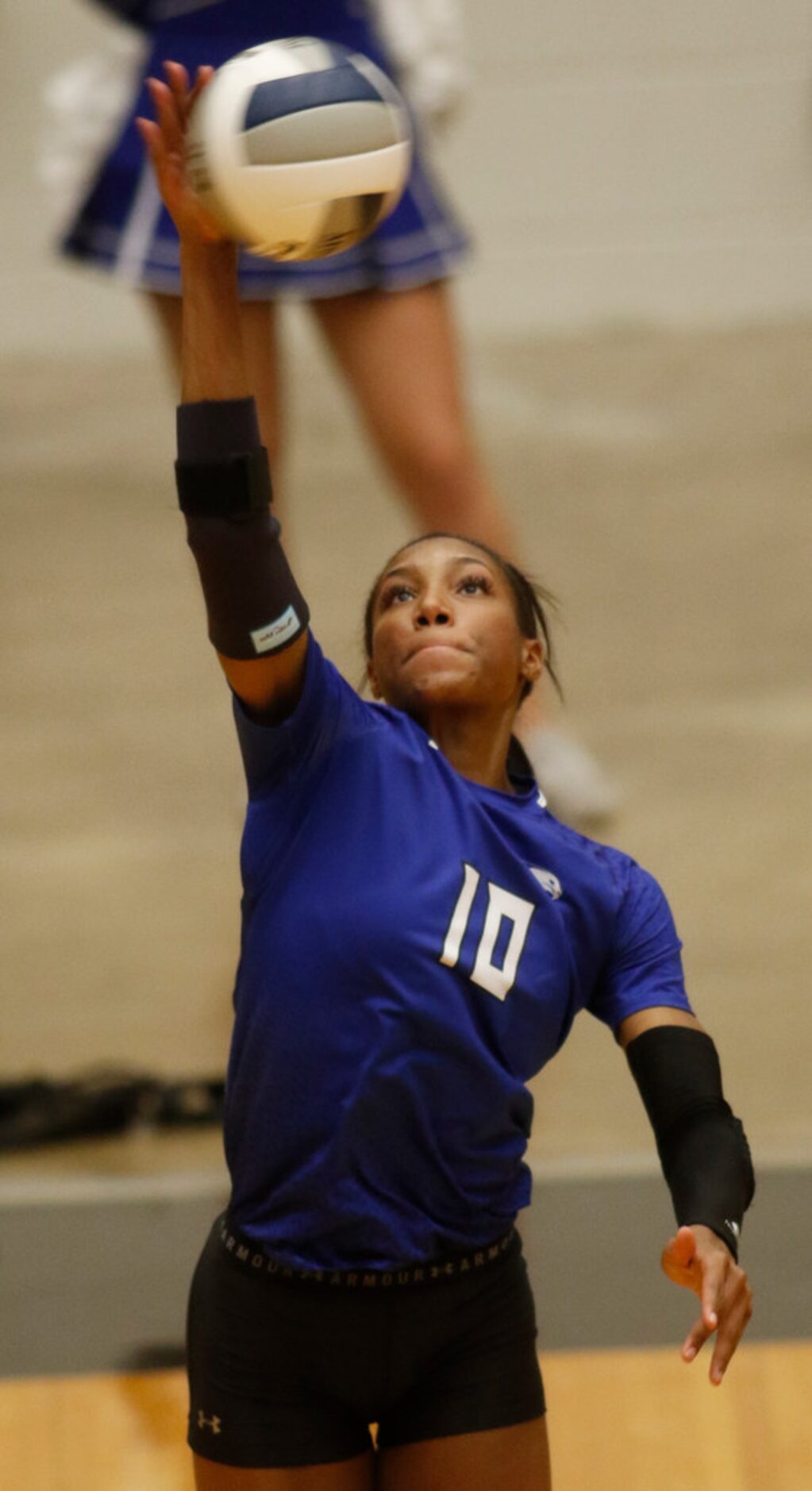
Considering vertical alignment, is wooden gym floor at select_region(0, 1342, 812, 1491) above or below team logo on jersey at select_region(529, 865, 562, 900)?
below

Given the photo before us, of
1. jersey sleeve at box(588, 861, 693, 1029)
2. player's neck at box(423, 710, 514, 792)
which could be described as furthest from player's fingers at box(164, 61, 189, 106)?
jersey sleeve at box(588, 861, 693, 1029)

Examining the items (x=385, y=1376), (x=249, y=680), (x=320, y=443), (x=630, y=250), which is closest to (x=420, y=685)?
(x=249, y=680)

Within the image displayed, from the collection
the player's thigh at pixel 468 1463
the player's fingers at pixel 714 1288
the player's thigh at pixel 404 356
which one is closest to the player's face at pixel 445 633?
the player's fingers at pixel 714 1288

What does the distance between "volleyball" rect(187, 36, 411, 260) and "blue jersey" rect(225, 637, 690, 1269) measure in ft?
1.28

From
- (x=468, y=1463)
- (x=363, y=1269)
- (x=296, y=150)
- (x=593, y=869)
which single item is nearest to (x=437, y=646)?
(x=593, y=869)

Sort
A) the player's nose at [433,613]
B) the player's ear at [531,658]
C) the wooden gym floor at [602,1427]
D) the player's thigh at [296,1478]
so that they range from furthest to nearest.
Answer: the wooden gym floor at [602,1427] < the player's ear at [531,658] < the player's nose at [433,613] < the player's thigh at [296,1478]

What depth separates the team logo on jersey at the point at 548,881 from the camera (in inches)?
75.7

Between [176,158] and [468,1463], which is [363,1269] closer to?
[468,1463]

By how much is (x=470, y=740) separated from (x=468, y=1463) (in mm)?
681

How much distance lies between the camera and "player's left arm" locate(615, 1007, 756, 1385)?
1.69 meters

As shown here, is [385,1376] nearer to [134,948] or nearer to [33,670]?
[134,948]

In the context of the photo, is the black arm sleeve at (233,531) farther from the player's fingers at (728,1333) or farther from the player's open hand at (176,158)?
the player's fingers at (728,1333)

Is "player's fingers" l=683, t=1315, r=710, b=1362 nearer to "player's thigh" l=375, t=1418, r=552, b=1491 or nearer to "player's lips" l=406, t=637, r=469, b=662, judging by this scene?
"player's thigh" l=375, t=1418, r=552, b=1491

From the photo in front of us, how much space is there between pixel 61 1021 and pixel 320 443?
3140mm
